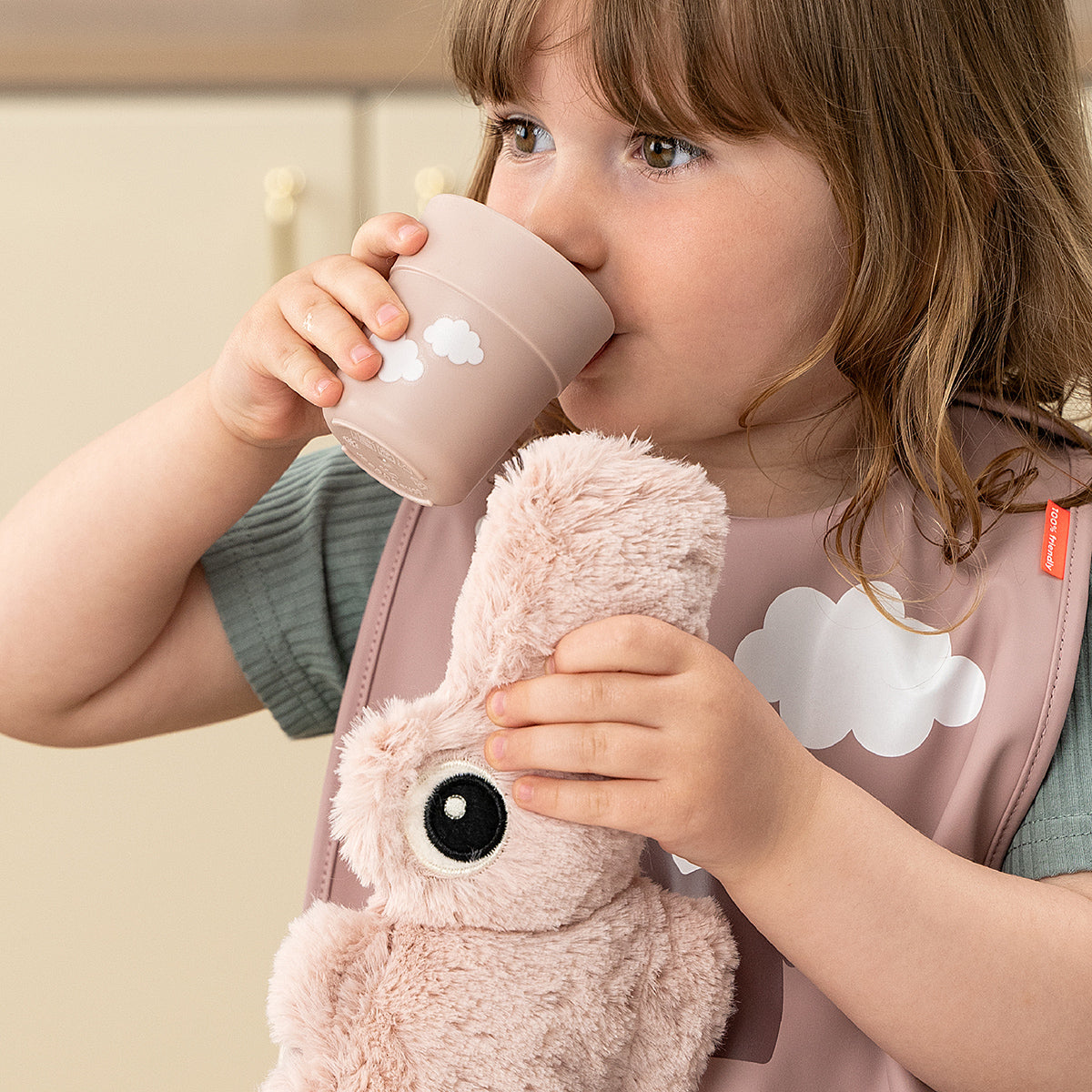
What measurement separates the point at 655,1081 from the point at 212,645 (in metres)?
0.34

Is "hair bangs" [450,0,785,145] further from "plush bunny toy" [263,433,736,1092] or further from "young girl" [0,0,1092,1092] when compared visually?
"plush bunny toy" [263,433,736,1092]

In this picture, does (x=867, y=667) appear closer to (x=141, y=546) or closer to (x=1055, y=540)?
(x=1055, y=540)

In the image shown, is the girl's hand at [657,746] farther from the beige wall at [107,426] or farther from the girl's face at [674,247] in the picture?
the beige wall at [107,426]

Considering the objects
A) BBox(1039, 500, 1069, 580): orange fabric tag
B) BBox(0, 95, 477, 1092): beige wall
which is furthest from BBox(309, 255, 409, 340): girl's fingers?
BBox(0, 95, 477, 1092): beige wall

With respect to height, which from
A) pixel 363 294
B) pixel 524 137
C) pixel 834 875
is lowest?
pixel 834 875

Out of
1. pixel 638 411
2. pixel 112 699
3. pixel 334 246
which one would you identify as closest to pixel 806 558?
pixel 638 411

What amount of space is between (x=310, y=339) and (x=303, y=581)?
0.19 metres

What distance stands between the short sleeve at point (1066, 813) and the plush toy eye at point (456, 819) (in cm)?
27

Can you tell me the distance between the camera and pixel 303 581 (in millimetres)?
679

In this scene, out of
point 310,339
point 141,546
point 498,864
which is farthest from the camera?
point 141,546

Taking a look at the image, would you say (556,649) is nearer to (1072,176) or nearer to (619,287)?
(619,287)

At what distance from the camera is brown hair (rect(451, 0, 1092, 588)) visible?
0.53 meters

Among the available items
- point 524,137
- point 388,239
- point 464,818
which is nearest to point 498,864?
point 464,818

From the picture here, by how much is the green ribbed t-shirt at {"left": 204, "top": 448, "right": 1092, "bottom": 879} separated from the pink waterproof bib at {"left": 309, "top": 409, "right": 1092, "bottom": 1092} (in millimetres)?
31
